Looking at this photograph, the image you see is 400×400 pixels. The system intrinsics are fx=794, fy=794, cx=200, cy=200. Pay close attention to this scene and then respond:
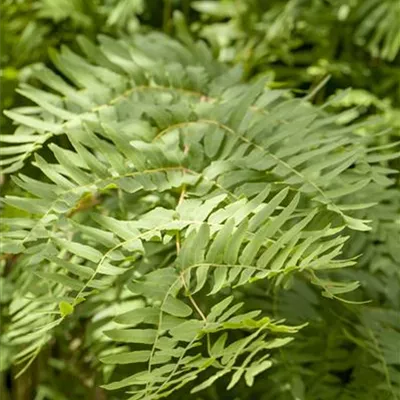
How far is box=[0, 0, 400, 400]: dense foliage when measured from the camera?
2.19 feet

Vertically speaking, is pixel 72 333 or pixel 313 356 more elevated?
pixel 313 356

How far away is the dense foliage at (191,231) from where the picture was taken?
67 cm

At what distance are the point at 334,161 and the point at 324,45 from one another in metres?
0.59

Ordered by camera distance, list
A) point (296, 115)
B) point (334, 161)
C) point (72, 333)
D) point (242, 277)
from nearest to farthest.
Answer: point (242, 277)
point (334, 161)
point (296, 115)
point (72, 333)

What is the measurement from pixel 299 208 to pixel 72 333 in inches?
19.5

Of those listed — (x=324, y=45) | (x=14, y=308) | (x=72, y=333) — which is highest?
(x=324, y=45)

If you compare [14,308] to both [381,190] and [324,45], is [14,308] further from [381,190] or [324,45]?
[324,45]

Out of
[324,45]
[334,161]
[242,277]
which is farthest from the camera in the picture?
[324,45]

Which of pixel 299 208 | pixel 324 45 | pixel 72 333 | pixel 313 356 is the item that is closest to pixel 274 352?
pixel 313 356

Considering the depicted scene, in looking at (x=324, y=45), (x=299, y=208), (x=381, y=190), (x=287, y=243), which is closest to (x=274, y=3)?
(x=324, y=45)

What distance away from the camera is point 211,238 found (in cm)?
71

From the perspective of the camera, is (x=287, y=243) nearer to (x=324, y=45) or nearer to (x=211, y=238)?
(x=211, y=238)

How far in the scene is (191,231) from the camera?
0.69 meters

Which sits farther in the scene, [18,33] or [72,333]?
[18,33]
